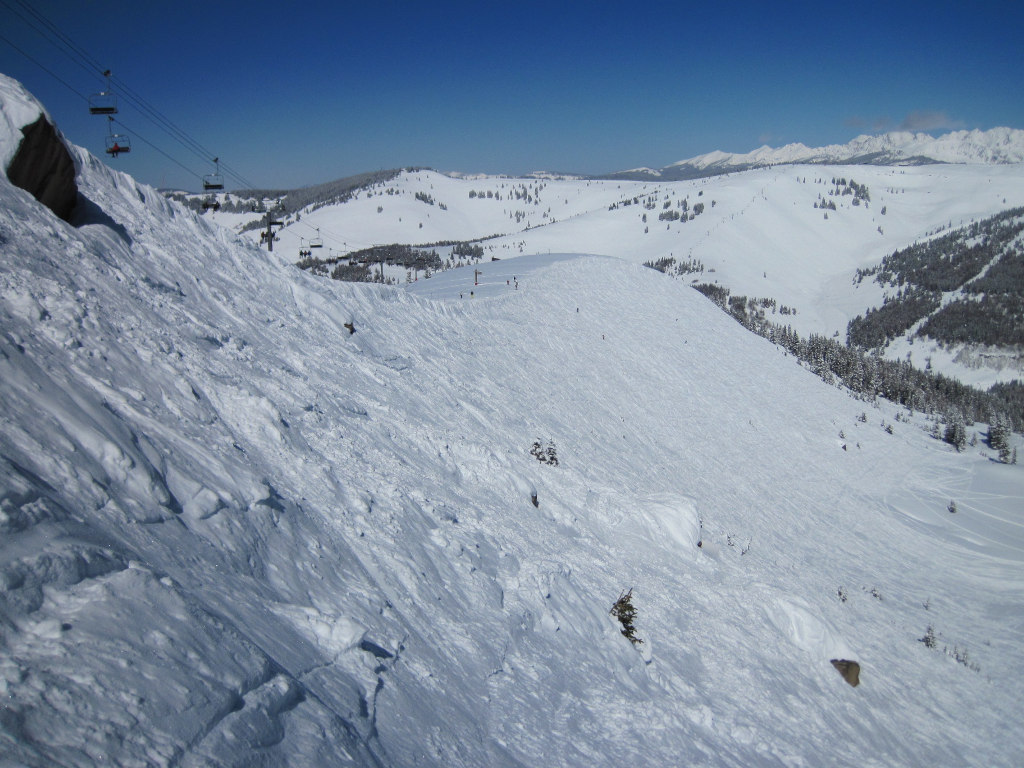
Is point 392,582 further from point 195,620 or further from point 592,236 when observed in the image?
point 592,236

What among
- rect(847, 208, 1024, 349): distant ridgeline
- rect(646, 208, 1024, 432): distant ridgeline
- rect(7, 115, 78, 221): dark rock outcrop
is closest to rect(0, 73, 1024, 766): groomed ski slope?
rect(7, 115, 78, 221): dark rock outcrop

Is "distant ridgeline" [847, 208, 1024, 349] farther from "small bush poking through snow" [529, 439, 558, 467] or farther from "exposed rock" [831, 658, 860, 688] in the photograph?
"small bush poking through snow" [529, 439, 558, 467]

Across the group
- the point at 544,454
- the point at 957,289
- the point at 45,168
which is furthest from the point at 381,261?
the point at 957,289

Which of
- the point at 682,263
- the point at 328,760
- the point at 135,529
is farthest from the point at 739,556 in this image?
the point at 682,263

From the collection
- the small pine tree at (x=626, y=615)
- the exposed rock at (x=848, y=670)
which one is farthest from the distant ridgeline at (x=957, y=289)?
the small pine tree at (x=626, y=615)

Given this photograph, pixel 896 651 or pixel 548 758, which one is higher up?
pixel 548 758

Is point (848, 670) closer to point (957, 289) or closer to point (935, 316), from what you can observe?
point (935, 316)
